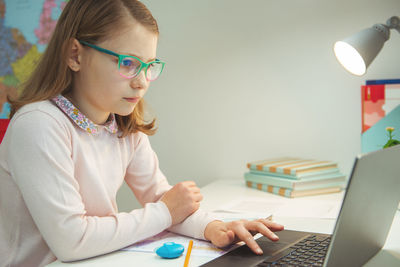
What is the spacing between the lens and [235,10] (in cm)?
178

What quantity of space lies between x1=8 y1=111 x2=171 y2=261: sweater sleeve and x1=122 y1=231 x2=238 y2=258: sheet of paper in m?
0.02

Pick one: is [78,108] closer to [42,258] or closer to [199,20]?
[42,258]

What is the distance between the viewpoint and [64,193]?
0.82 meters

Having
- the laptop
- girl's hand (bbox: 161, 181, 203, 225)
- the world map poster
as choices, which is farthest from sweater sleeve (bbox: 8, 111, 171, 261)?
the world map poster

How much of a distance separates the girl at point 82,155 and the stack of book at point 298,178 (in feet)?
1.73

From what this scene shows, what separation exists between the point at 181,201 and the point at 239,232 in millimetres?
193

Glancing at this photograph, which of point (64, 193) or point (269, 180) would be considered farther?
point (269, 180)

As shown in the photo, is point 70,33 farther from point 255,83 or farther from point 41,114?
point 255,83

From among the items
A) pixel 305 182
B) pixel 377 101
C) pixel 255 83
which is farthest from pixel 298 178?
pixel 255 83

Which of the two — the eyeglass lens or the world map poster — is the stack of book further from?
the world map poster

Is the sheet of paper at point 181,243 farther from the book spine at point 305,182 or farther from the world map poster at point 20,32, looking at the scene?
the world map poster at point 20,32

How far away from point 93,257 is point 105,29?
48 centimetres

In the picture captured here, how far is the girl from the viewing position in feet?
2.67

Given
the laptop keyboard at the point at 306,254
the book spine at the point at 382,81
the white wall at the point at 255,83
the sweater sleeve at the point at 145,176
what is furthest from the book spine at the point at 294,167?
the laptop keyboard at the point at 306,254
